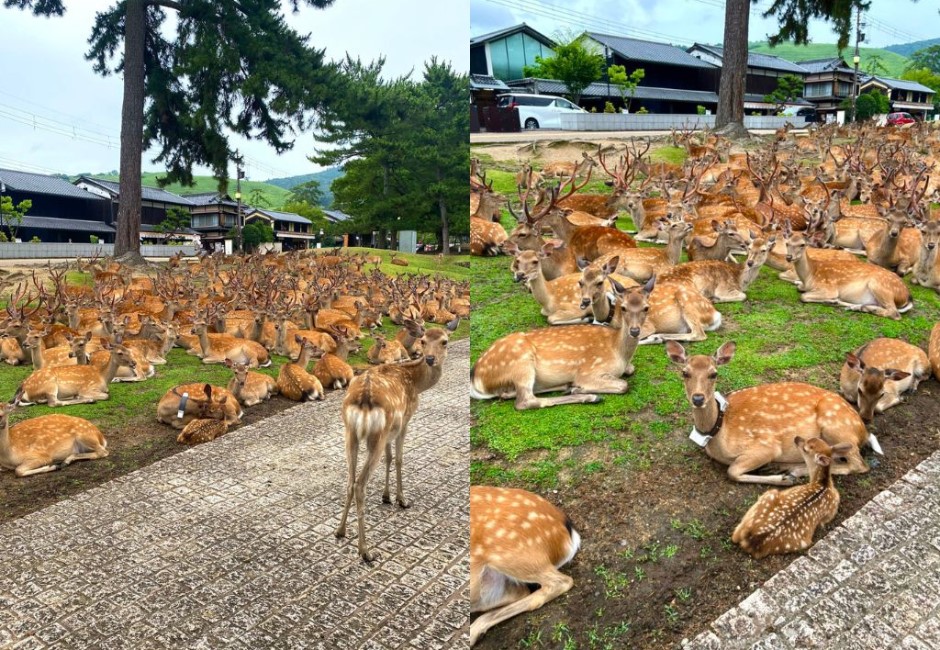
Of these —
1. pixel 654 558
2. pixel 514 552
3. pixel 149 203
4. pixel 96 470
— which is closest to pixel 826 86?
pixel 149 203

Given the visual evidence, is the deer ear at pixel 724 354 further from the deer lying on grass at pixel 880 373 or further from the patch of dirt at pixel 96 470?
the patch of dirt at pixel 96 470

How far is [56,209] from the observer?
3752 millimetres

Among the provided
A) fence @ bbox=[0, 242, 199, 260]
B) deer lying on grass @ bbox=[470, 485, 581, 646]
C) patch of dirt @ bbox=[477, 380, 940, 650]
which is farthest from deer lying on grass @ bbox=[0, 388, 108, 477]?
patch of dirt @ bbox=[477, 380, 940, 650]

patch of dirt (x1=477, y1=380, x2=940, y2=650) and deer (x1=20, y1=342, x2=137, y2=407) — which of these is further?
deer (x1=20, y1=342, x2=137, y2=407)

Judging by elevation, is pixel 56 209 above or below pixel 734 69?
below

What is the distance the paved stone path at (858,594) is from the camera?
135 cm

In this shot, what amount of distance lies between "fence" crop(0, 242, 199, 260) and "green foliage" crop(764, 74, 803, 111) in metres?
10.5

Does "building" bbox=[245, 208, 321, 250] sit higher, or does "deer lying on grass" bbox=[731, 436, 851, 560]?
"building" bbox=[245, 208, 321, 250]

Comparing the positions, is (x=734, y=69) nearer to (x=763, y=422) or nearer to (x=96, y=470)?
(x=763, y=422)

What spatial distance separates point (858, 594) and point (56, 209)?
3.84 m

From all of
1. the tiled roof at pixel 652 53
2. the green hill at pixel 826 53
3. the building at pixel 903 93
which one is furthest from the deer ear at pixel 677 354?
the building at pixel 903 93

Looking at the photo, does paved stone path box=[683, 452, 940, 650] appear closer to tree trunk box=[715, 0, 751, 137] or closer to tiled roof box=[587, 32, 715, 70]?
tree trunk box=[715, 0, 751, 137]

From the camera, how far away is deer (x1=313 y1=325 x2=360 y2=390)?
4.61 meters

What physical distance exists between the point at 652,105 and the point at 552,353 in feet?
40.7
